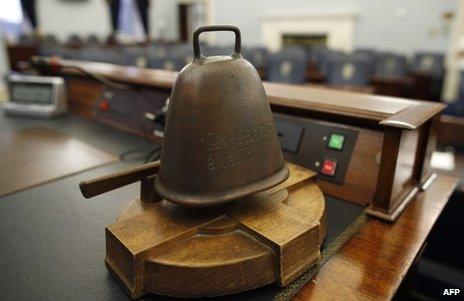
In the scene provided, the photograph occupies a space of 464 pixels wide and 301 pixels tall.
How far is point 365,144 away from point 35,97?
4.57 ft

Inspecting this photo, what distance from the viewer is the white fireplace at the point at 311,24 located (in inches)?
243

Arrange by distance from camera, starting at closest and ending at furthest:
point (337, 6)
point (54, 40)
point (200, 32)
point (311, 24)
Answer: point (200, 32), point (337, 6), point (311, 24), point (54, 40)

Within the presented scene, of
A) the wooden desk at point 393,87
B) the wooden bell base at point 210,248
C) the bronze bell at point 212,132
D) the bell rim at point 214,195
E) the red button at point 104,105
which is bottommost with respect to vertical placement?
the wooden desk at point 393,87

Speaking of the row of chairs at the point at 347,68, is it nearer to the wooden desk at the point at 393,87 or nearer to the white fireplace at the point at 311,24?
the wooden desk at the point at 393,87

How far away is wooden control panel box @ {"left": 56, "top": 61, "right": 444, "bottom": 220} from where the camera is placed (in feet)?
2.32

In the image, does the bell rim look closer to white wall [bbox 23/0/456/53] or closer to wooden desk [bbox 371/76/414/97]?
wooden desk [bbox 371/76/414/97]

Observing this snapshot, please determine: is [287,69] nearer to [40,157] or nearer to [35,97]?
[35,97]

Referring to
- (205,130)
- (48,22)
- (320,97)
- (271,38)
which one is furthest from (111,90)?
(48,22)

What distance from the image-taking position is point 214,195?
522mm

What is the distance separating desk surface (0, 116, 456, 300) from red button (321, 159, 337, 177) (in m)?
0.14

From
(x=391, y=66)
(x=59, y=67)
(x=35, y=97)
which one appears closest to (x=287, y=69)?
(x=391, y=66)

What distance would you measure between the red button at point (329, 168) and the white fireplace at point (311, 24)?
5950 millimetres

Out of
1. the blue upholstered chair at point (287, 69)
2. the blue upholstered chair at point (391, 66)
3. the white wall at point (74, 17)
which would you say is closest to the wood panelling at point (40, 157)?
the blue upholstered chair at point (287, 69)

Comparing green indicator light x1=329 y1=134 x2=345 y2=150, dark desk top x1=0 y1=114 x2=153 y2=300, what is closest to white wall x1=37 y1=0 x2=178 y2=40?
dark desk top x1=0 y1=114 x2=153 y2=300
